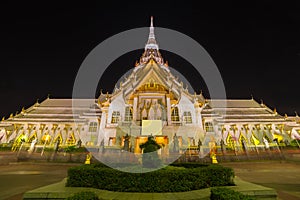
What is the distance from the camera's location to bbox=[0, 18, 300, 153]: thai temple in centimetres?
2772

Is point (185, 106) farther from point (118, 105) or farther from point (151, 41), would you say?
point (151, 41)

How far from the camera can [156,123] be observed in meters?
25.6

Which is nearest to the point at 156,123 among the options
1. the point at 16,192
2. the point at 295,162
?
the point at 295,162

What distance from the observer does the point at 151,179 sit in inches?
221

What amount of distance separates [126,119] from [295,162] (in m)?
22.1

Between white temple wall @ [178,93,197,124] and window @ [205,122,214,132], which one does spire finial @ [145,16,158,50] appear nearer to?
white temple wall @ [178,93,197,124]

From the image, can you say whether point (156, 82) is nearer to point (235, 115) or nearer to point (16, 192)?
point (235, 115)

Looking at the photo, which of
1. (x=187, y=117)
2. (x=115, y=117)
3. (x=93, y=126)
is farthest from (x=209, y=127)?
(x=93, y=126)

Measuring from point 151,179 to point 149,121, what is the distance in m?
20.0

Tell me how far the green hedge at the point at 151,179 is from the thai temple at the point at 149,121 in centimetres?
1808

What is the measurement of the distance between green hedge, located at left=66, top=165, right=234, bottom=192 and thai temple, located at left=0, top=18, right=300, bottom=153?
18.1 m

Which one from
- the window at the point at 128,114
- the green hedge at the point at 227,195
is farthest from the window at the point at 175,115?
the green hedge at the point at 227,195

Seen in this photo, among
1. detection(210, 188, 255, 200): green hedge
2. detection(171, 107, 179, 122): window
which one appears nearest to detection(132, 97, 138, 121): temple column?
detection(171, 107, 179, 122): window

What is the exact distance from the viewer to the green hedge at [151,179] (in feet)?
18.3
